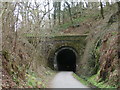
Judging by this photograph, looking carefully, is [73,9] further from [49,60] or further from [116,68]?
[116,68]

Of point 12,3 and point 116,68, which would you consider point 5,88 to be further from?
point 116,68

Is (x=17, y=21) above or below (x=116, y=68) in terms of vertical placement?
above

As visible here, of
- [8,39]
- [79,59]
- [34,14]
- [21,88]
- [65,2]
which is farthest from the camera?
[65,2]

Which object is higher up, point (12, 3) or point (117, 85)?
point (12, 3)

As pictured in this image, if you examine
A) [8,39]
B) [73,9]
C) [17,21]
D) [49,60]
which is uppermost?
[73,9]

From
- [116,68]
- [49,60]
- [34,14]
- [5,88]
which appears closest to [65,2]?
[49,60]

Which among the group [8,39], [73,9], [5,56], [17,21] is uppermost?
[73,9]

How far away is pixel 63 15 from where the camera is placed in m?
42.9

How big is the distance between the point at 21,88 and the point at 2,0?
12.3 feet

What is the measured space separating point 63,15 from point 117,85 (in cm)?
3457

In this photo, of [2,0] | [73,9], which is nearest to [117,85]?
[2,0]

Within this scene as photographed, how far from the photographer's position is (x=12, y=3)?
30.5ft

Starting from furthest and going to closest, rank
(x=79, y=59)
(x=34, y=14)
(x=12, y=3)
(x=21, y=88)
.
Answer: (x=79, y=59)
(x=34, y=14)
(x=12, y=3)
(x=21, y=88)

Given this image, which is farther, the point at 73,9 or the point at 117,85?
the point at 73,9
